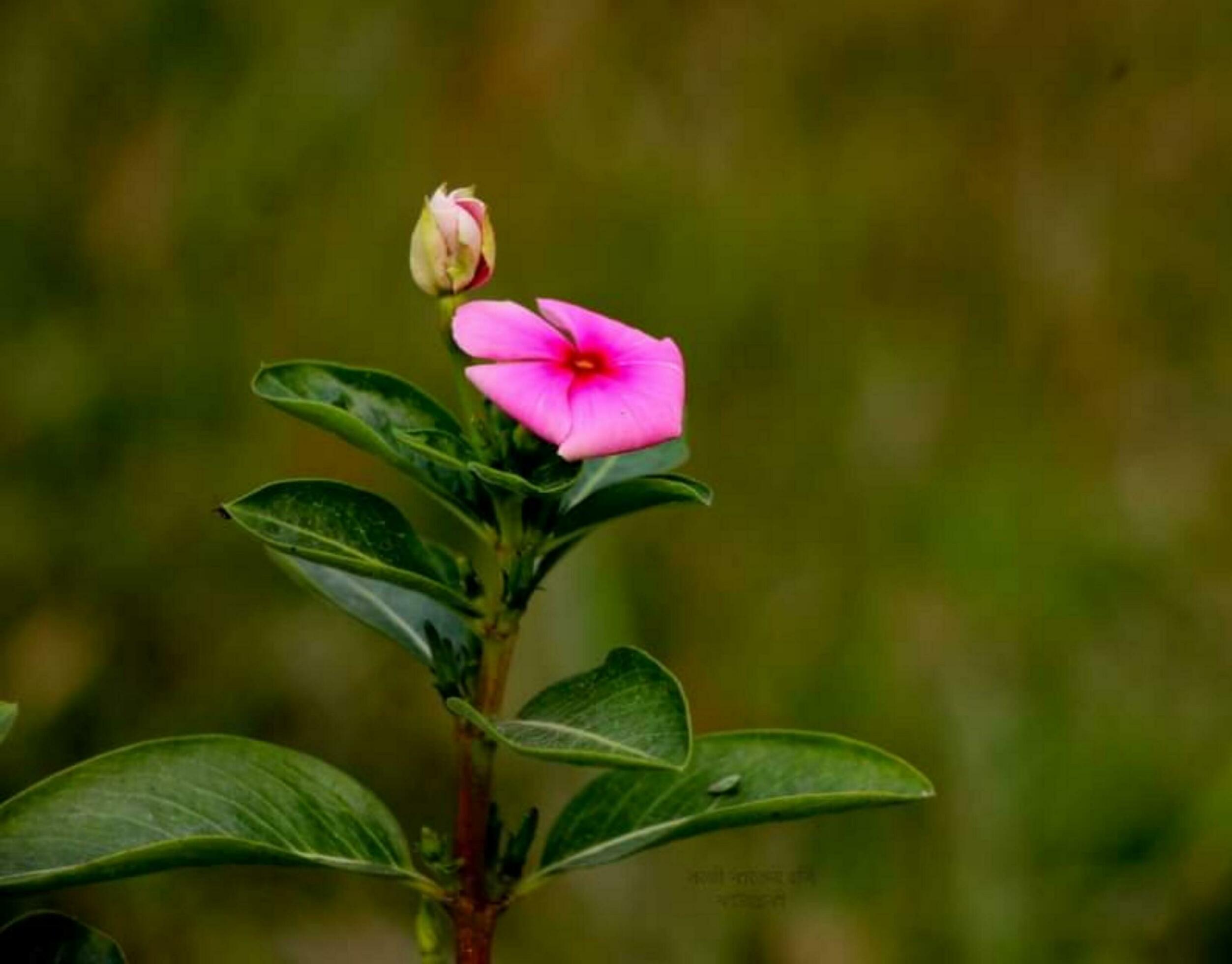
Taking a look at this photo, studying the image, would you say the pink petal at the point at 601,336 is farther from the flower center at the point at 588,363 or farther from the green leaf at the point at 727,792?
the green leaf at the point at 727,792

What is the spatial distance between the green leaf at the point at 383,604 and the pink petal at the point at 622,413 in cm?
20

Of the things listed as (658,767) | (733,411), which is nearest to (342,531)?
(658,767)

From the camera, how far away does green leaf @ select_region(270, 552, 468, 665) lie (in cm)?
99

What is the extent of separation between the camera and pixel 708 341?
7.79 feet

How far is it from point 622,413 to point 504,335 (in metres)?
0.07

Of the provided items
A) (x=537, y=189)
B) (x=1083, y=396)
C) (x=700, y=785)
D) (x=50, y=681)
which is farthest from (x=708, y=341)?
(x=700, y=785)

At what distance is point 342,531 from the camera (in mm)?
861

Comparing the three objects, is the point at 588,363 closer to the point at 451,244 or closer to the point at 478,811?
the point at 451,244

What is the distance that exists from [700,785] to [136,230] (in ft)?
5.05

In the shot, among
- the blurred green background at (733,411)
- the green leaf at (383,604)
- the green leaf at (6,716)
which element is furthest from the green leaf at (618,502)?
the blurred green background at (733,411)

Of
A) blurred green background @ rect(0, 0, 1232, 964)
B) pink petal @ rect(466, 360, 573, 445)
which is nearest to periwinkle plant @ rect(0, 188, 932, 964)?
pink petal @ rect(466, 360, 573, 445)

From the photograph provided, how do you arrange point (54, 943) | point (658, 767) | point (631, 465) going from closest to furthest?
point (658, 767)
point (54, 943)
point (631, 465)

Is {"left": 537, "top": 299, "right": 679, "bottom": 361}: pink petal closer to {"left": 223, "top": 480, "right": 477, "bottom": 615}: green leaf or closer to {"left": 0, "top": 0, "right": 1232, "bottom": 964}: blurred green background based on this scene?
{"left": 223, "top": 480, "right": 477, "bottom": 615}: green leaf

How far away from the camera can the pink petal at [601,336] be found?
0.88 m
